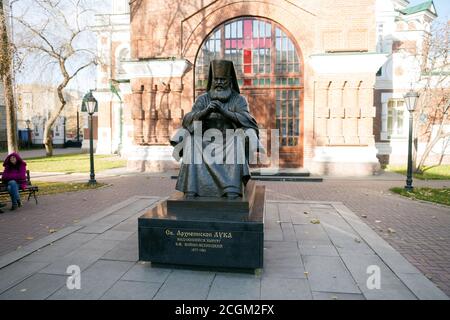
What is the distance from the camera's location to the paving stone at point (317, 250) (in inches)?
192

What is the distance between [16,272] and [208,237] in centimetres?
236

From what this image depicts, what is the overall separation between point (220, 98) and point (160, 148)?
1106 cm

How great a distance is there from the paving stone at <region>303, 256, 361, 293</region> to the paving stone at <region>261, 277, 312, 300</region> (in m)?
0.12

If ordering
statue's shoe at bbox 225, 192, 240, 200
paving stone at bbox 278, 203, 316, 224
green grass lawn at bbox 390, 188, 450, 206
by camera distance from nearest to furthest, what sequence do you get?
statue's shoe at bbox 225, 192, 240, 200
paving stone at bbox 278, 203, 316, 224
green grass lawn at bbox 390, 188, 450, 206

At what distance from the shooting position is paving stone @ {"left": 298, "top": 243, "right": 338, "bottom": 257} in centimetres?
487

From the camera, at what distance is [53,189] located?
1073cm

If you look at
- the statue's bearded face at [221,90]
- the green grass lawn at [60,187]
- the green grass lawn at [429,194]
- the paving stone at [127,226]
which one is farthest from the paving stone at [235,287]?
the green grass lawn at [60,187]

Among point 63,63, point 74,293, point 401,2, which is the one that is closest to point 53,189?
point 74,293

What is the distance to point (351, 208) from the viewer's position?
818 centimetres

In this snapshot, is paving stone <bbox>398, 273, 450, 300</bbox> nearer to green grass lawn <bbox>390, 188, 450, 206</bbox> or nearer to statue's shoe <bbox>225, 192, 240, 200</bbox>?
statue's shoe <bbox>225, 192, 240, 200</bbox>

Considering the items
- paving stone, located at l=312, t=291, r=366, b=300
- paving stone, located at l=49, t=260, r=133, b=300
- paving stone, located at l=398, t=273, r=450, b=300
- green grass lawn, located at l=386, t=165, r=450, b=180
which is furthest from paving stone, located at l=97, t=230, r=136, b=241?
green grass lawn, located at l=386, t=165, r=450, b=180
